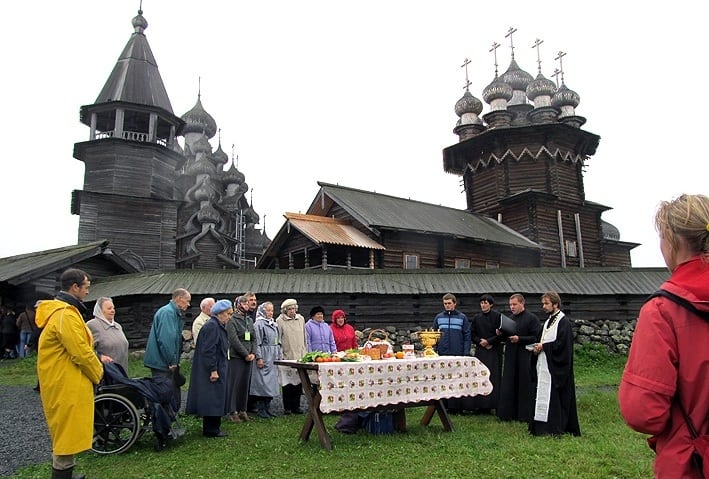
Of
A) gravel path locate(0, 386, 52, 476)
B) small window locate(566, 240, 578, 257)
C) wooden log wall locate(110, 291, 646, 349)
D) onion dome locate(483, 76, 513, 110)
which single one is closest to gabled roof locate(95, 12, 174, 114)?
wooden log wall locate(110, 291, 646, 349)

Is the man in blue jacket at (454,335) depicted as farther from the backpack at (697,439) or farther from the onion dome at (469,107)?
the onion dome at (469,107)

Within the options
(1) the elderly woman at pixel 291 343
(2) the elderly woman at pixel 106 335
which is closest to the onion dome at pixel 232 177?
(1) the elderly woman at pixel 291 343

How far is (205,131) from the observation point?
4781 centimetres

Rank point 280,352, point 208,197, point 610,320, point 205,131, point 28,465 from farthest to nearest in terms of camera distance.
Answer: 1. point 205,131
2. point 208,197
3. point 610,320
4. point 280,352
5. point 28,465

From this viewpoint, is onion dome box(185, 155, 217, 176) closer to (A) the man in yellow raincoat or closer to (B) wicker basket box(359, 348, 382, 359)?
(B) wicker basket box(359, 348, 382, 359)

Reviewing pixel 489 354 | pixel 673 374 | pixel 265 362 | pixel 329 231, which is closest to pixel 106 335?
pixel 265 362

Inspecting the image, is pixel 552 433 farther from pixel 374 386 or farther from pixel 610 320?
pixel 610 320

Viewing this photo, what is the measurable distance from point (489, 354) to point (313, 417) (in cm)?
336

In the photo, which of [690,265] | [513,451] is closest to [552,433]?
[513,451]

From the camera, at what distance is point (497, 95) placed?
32312mm

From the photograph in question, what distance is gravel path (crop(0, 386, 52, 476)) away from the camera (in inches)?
219

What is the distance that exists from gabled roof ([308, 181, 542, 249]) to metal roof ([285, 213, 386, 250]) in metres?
0.61

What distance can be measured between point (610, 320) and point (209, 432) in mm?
12176

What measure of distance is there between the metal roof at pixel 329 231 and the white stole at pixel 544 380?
13.7 meters
